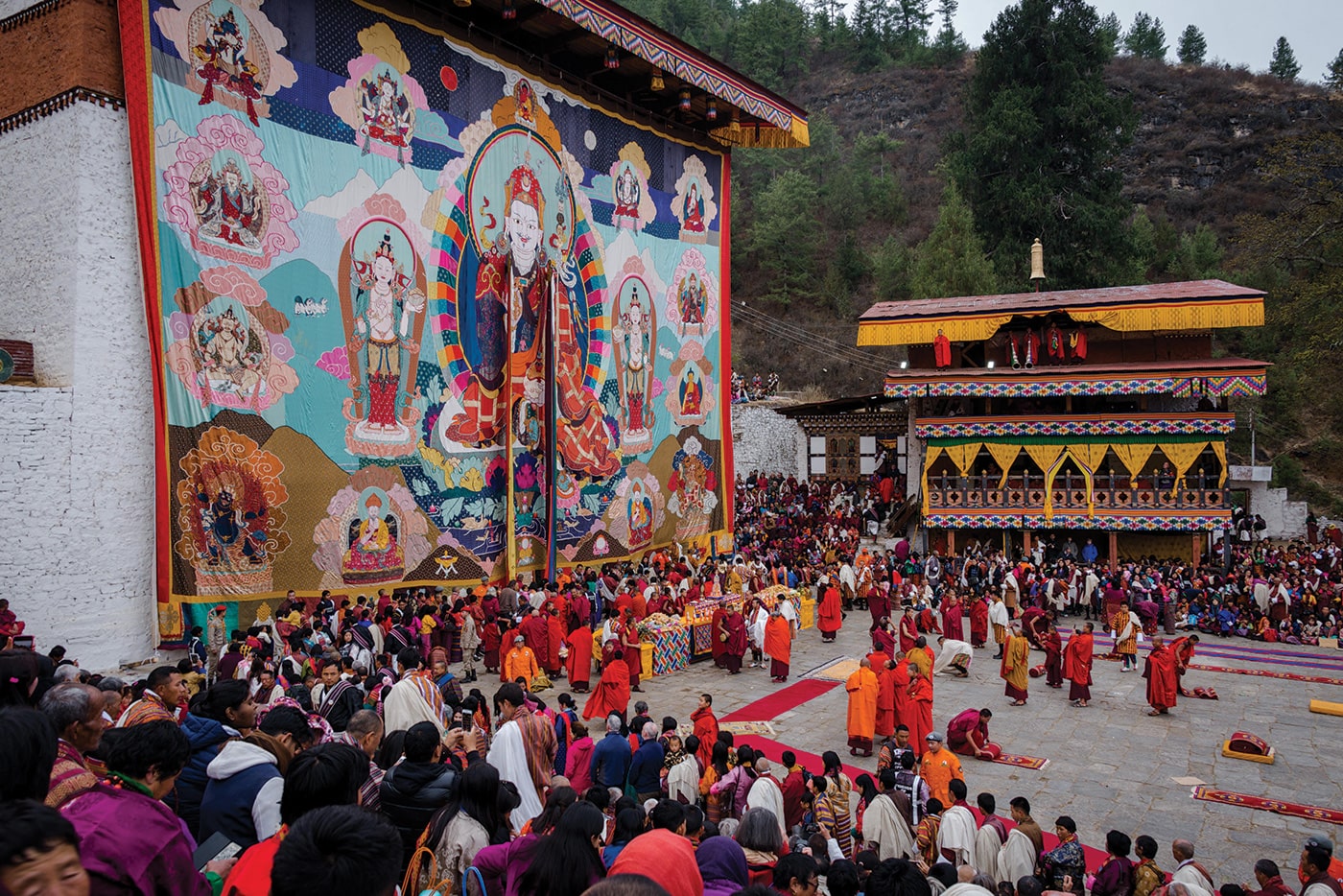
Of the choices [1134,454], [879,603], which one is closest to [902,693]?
[879,603]

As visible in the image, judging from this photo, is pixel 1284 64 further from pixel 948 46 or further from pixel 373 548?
pixel 373 548

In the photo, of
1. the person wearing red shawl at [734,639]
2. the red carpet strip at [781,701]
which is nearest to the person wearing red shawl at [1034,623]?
the red carpet strip at [781,701]

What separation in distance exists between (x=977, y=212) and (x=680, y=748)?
35.4 m

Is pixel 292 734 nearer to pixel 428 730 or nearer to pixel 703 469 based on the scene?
pixel 428 730

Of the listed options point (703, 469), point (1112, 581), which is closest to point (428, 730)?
point (1112, 581)

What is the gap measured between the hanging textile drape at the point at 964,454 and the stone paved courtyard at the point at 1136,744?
984 cm

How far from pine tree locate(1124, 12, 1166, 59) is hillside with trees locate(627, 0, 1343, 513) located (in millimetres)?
172

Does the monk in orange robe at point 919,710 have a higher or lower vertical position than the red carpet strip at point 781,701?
higher

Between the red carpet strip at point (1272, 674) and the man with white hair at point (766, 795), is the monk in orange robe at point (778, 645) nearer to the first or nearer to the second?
the man with white hair at point (766, 795)

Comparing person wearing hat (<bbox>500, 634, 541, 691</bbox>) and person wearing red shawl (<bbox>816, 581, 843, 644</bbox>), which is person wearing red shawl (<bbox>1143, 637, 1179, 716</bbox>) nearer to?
person wearing red shawl (<bbox>816, 581, 843, 644</bbox>)

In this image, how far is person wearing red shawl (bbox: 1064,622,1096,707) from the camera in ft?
39.8

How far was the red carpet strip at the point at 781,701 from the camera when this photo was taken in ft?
38.2

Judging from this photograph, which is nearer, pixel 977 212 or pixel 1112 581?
pixel 1112 581

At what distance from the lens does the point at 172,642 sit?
12148 mm
